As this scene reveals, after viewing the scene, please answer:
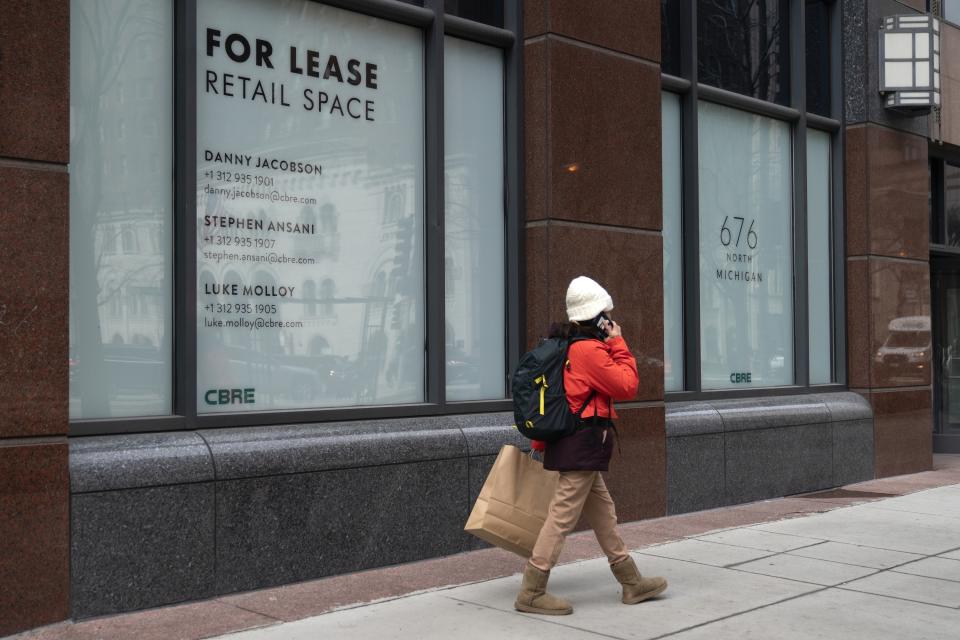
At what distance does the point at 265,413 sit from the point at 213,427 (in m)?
0.37

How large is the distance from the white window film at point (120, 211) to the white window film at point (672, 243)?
4.89 metres

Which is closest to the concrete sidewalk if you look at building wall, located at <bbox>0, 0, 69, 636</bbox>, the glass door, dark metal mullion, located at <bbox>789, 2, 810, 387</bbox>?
building wall, located at <bbox>0, 0, 69, 636</bbox>

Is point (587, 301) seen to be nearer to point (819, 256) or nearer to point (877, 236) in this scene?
point (819, 256)

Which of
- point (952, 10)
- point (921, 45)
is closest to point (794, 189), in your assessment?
point (921, 45)

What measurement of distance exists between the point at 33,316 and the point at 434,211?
313cm

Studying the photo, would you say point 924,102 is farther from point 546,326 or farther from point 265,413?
point 265,413

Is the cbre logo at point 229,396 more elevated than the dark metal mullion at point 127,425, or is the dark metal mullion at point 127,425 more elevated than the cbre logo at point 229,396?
the cbre logo at point 229,396

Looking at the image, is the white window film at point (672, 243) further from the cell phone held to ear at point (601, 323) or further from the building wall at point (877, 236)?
the cell phone held to ear at point (601, 323)

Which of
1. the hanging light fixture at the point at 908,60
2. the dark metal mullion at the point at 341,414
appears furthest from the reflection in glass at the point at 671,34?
the dark metal mullion at the point at 341,414

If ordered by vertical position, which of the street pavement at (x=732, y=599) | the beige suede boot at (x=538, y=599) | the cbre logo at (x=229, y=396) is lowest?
the street pavement at (x=732, y=599)

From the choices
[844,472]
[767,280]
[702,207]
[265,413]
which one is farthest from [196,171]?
[844,472]

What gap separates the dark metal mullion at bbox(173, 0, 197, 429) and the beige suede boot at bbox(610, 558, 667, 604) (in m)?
2.59

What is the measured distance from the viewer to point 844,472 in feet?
36.8

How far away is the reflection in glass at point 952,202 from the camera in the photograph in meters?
13.7
